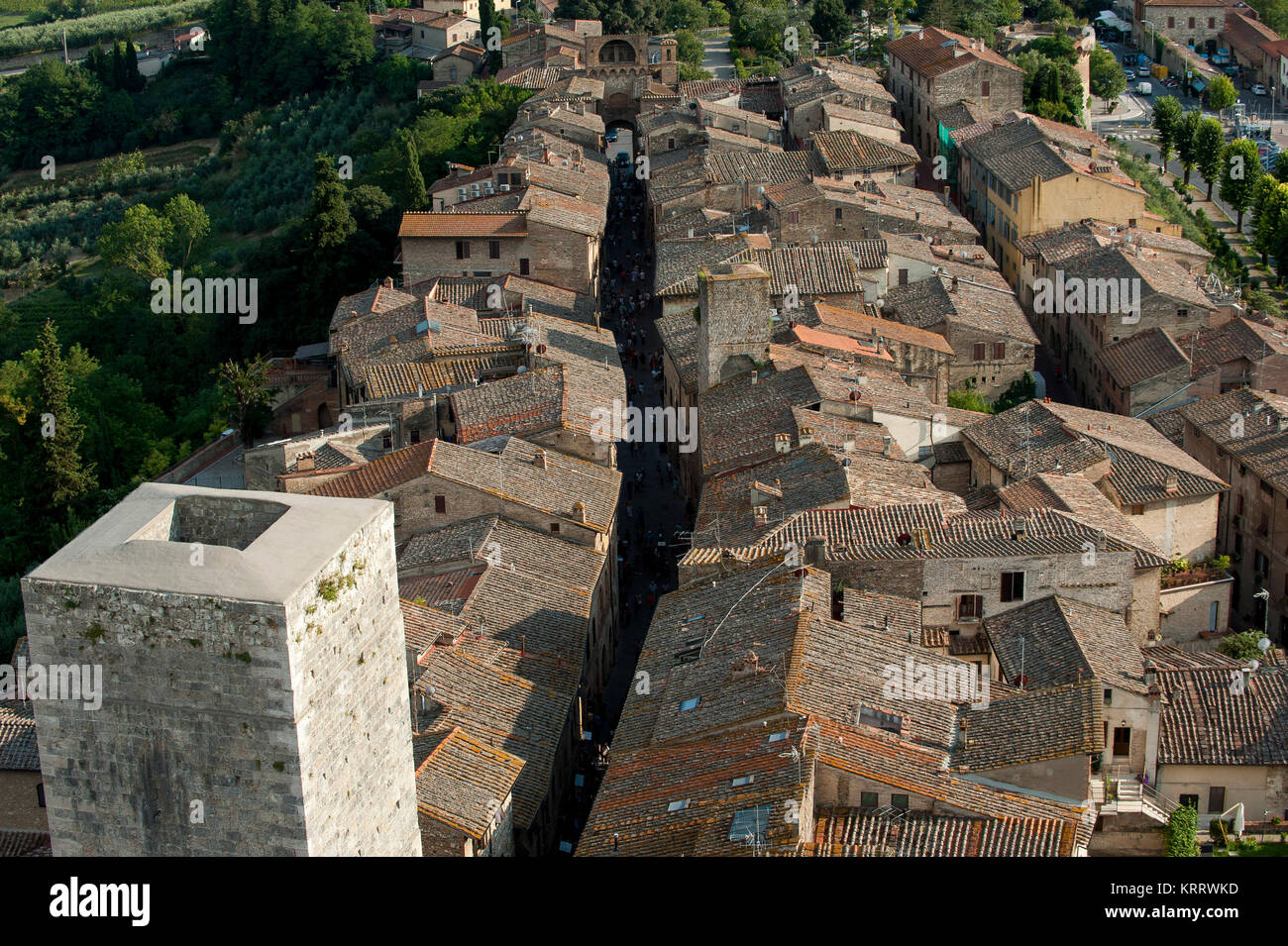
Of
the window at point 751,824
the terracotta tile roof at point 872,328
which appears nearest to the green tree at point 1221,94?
the terracotta tile roof at point 872,328

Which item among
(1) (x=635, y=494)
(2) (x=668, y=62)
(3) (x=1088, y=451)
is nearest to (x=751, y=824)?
(3) (x=1088, y=451)

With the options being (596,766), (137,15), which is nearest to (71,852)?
(596,766)

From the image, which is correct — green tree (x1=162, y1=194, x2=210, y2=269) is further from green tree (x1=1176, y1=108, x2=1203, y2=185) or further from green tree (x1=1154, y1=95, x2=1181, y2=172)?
green tree (x1=1176, y1=108, x2=1203, y2=185)

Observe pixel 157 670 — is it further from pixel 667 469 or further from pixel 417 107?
pixel 417 107

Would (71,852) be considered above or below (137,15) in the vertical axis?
above

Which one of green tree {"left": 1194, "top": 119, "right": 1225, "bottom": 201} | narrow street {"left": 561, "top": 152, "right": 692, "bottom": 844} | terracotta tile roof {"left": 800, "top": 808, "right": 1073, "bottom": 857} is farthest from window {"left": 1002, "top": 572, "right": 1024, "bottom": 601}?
green tree {"left": 1194, "top": 119, "right": 1225, "bottom": 201}

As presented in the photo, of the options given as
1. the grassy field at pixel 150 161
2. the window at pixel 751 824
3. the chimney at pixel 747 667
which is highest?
the window at pixel 751 824

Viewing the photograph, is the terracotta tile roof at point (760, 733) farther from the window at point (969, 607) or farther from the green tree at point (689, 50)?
the green tree at point (689, 50)
